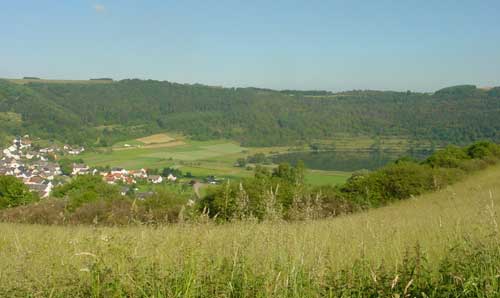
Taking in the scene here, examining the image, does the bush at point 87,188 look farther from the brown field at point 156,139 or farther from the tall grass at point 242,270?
the brown field at point 156,139

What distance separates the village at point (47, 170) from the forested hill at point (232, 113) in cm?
962

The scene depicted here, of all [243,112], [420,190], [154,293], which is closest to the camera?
[154,293]

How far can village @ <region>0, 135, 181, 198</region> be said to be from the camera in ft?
154

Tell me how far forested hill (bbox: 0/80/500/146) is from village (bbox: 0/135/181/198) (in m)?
9.62

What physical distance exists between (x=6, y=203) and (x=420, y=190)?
2504 centimetres

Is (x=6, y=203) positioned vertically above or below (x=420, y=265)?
below

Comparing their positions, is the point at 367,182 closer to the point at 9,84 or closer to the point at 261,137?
the point at 261,137

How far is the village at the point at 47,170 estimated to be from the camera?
46931mm

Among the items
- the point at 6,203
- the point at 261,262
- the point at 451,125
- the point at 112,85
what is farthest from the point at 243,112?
the point at 261,262

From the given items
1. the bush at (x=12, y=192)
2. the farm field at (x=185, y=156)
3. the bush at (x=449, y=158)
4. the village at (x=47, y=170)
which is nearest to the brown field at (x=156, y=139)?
the farm field at (x=185, y=156)

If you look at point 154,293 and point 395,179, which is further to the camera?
point 395,179

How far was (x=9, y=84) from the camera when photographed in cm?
11694

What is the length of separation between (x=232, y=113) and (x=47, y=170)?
257 ft

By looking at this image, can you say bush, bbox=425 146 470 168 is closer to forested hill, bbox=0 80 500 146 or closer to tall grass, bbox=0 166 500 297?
tall grass, bbox=0 166 500 297
